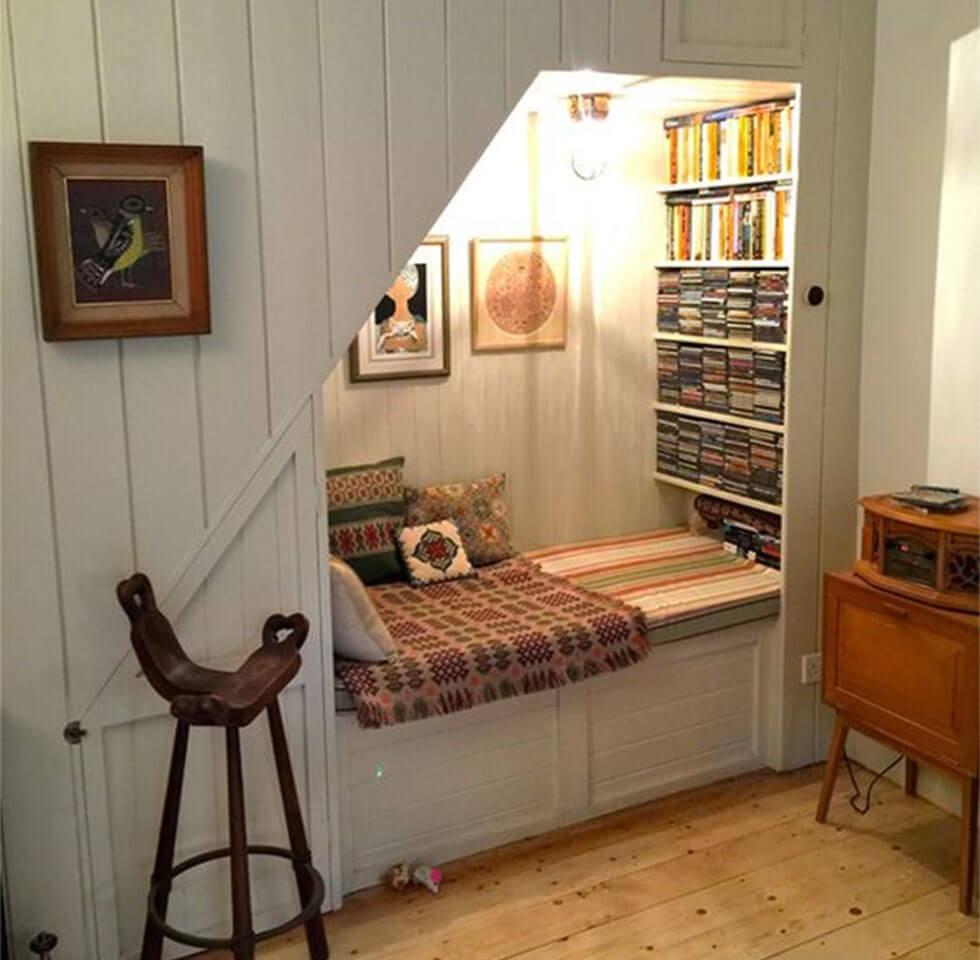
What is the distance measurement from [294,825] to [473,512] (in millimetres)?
1373

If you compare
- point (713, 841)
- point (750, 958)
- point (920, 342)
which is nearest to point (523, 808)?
point (713, 841)

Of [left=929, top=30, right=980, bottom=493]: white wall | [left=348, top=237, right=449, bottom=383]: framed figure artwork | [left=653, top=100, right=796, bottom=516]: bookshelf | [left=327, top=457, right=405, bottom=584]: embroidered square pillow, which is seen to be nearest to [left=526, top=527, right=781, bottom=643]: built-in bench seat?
[left=653, top=100, right=796, bottom=516]: bookshelf

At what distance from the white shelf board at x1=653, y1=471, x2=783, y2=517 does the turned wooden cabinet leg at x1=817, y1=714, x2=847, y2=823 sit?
70cm

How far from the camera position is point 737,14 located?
3.09 meters

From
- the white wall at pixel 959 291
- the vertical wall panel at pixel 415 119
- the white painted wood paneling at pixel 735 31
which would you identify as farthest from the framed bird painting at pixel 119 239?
the white wall at pixel 959 291

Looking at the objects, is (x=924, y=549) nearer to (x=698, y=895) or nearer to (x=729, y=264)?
(x=698, y=895)

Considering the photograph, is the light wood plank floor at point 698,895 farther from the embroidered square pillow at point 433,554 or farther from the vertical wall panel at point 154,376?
the vertical wall panel at point 154,376

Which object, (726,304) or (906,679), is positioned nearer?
(906,679)

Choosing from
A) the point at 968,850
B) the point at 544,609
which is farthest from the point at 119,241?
the point at 968,850

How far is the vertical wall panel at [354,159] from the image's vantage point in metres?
2.54

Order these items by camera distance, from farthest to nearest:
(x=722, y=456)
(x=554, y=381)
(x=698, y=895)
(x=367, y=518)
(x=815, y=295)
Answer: (x=554, y=381)
(x=722, y=456)
(x=367, y=518)
(x=815, y=295)
(x=698, y=895)

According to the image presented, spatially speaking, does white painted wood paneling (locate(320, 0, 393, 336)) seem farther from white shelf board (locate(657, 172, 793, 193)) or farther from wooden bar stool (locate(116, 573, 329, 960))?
white shelf board (locate(657, 172, 793, 193))

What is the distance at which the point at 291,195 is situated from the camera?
2.55 m

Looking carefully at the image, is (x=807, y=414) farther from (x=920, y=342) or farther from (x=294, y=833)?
(x=294, y=833)
